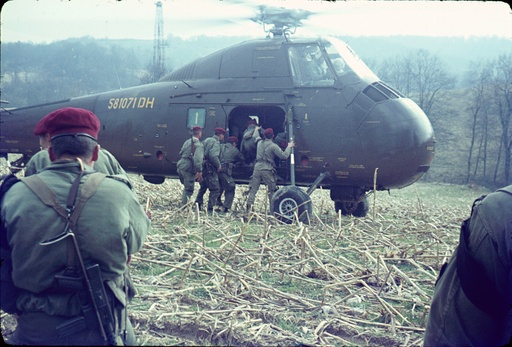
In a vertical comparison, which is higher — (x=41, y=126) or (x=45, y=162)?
(x=41, y=126)

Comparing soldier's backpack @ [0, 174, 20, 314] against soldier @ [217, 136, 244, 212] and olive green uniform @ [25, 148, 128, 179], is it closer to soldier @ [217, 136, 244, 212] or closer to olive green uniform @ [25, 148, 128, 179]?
olive green uniform @ [25, 148, 128, 179]

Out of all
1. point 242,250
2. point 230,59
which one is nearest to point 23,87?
point 230,59

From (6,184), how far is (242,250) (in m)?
4.08

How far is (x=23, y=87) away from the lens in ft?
43.0

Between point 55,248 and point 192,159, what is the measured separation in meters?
8.59

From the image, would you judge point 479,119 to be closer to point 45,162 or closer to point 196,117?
point 196,117

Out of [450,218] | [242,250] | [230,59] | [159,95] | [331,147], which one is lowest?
[450,218]

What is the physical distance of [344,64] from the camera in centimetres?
1088

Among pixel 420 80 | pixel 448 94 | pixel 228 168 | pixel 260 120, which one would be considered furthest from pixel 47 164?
pixel 448 94

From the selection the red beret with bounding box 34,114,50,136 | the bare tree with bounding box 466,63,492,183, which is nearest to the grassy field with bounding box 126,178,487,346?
the red beret with bounding box 34,114,50,136

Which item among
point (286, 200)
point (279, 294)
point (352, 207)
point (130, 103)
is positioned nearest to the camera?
point (279, 294)

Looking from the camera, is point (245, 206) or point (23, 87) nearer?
point (245, 206)

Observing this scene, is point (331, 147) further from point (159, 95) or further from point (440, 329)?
point (440, 329)

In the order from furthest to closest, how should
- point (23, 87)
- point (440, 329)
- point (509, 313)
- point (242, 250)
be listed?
point (23, 87), point (242, 250), point (440, 329), point (509, 313)
